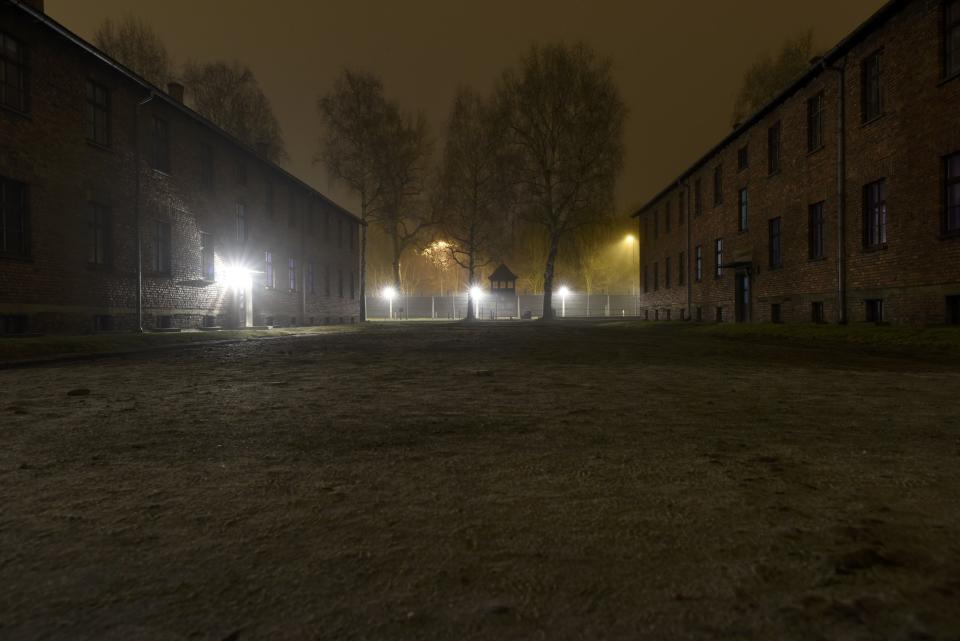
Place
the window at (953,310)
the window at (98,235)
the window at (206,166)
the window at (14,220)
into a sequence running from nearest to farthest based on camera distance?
the window at (953,310) < the window at (14,220) < the window at (98,235) < the window at (206,166)

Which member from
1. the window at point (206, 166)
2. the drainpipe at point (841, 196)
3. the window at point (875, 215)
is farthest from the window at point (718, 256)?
the window at point (206, 166)

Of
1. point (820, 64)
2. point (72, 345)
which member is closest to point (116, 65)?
point (72, 345)

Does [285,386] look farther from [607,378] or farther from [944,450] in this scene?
[944,450]

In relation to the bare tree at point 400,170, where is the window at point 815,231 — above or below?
below

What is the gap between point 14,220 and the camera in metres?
12.5

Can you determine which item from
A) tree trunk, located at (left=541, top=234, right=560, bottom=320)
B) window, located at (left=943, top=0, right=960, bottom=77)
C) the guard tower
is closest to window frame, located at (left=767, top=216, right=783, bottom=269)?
window, located at (left=943, top=0, right=960, bottom=77)

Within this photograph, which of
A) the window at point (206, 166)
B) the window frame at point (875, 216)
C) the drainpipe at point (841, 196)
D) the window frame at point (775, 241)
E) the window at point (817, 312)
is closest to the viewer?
the window frame at point (875, 216)

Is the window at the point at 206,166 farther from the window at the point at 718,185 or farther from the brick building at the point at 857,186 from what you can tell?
the window at the point at 718,185

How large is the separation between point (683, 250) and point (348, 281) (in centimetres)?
2142

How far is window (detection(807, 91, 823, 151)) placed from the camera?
1655cm

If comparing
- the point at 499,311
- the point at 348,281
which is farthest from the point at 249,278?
the point at 499,311

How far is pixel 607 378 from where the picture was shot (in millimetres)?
5898

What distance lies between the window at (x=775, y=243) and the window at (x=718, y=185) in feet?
16.4

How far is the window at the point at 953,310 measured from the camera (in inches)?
437
